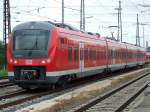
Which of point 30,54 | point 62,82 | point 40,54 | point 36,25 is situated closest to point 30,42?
point 30,54

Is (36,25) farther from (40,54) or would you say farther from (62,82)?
(62,82)

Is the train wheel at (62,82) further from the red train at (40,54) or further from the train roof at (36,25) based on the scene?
the train roof at (36,25)

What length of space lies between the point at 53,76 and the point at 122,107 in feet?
→ 20.6

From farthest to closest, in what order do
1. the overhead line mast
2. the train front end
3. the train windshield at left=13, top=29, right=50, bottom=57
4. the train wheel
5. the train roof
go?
the overhead line mast, the train wheel, the train roof, the train windshield at left=13, top=29, right=50, bottom=57, the train front end

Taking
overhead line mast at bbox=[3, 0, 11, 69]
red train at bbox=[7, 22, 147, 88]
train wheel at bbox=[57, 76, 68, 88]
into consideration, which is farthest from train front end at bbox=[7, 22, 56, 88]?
overhead line mast at bbox=[3, 0, 11, 69]

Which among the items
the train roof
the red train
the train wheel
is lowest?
the train wheel

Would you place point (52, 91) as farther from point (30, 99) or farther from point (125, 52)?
point (125, 52)

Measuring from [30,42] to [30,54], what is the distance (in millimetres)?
617

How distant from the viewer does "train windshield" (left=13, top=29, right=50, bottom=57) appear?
2236cm

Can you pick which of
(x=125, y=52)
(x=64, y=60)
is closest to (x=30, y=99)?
(x=64, y=60)

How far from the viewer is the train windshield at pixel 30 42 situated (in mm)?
22359

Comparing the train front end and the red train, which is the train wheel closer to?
the red train

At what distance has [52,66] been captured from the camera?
72.6 feet

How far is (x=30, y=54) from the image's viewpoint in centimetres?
2238
